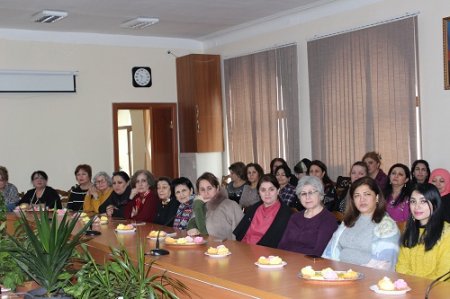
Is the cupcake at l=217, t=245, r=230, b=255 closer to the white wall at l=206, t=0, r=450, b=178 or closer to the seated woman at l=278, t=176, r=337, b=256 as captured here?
the seated woman at l=278, t=176, r=337, b=256

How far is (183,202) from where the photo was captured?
18.1 ft

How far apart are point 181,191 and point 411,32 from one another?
3.00 meters

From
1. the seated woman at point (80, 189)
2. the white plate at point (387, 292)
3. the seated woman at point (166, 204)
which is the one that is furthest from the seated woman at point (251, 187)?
the white plate at point (387, 292)

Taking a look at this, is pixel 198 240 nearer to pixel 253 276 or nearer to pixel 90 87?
pixel 253 276

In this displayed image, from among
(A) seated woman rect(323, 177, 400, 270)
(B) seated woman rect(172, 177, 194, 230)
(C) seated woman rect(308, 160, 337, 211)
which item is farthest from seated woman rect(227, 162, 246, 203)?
(A) seated woman rect(323, 177, 400, 270)

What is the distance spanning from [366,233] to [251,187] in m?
Answer: 3.53

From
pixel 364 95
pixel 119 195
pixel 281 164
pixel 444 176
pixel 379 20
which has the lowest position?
pixel 119 195

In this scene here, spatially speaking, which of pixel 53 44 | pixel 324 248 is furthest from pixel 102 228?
pixel 53 44

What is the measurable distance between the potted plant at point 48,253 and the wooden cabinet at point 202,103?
6.39 meters

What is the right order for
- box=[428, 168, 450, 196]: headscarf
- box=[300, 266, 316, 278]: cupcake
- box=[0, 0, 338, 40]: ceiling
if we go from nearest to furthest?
box=[300, 266, 316, 278]: cupcake < box=[428, 168, 450, 196]: headscarf < box=[0, 0, 338, 40]: ceiling

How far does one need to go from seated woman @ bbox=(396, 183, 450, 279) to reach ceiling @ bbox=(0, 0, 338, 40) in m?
4.40

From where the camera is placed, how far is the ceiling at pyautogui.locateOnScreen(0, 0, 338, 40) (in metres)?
7.34

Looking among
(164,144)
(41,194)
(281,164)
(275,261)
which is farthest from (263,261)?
(164,144)

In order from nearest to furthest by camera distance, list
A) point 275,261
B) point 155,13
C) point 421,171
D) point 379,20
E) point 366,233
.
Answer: point 275,261 < point 366,233 < point 421,171 < point 379,20 < point 155,13
